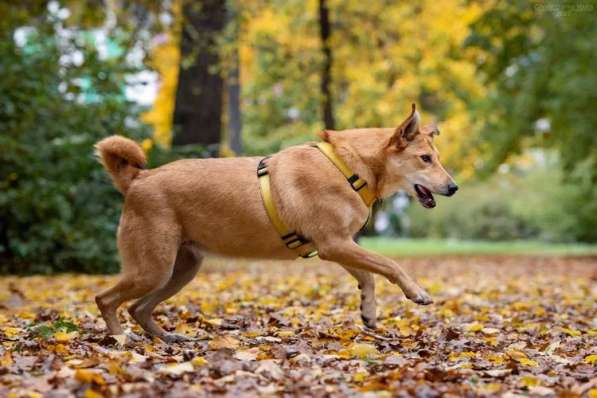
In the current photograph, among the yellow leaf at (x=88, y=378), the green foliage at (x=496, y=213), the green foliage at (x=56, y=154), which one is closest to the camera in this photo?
the yellow leaf at (x=88, y=378)

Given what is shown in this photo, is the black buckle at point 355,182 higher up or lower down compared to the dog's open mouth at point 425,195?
higher up

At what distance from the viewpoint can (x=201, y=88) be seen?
54.4 feet

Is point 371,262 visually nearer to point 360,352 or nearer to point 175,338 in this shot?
point 360,352

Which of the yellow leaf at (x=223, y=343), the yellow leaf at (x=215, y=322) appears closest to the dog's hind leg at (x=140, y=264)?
the yellow leaf at (x=223, y=343)

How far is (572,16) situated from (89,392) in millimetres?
17011

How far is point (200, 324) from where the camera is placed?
7.50m

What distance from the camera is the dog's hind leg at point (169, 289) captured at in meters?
6.79

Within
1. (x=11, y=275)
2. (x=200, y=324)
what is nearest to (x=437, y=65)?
(x=11, y=275)

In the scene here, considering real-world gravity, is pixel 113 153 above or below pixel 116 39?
below

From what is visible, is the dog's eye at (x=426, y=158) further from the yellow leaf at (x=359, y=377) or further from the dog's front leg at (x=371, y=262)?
the yellow leaf at (x=359, y=377)

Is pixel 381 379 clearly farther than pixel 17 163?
No

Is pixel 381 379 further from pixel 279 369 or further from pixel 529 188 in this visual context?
pixel 529 188

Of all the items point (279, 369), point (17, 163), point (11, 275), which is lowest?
point (11, 275)

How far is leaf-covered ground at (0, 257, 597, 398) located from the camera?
465 cm
